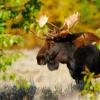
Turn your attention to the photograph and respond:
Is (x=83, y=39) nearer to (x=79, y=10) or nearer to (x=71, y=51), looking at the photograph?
(x=71, y=51)

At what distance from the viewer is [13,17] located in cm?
792

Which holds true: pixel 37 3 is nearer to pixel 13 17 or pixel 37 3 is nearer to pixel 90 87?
pixel 13 17

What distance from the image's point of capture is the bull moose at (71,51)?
27.6 ft

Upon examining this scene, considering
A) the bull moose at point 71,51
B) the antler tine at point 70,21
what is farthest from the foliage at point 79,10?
the antler tine at point 70,21

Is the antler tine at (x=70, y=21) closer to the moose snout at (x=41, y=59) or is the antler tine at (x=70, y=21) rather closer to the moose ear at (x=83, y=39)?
the moose ear at (x=83, y=39)

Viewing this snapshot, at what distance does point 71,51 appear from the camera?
8742mm

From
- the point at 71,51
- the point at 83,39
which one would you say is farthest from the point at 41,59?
the point at 83,39

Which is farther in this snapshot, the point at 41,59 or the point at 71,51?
the point at 71,51

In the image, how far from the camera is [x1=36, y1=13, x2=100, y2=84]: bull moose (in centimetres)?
842

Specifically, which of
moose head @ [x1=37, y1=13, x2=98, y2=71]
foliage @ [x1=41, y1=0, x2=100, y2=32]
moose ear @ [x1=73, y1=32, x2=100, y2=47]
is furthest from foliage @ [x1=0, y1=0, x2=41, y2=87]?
foliage @ [x1=41, y1=0, x2=100, y2=32]

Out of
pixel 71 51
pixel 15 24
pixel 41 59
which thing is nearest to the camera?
pixel 15 24

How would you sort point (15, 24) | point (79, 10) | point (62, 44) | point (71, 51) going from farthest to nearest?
point (79, 10), point (71, 51), point (62, 44), point (15, 24)

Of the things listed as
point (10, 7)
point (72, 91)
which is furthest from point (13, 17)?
point (72, 91)

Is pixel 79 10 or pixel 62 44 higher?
pixel 79 10
